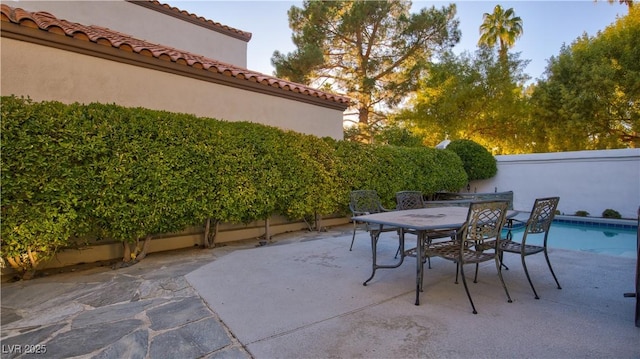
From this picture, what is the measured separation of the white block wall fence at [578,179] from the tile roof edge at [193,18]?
32.6 feet

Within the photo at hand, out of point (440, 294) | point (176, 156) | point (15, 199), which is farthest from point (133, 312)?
point (440, 294)

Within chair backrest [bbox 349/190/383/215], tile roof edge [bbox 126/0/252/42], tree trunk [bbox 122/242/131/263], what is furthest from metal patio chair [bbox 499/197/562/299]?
tile roof edge [bbox 126/0/252/42]

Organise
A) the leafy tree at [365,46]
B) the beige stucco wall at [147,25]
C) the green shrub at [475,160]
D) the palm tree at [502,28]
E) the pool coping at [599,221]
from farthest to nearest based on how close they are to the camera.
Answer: the palm tree at [502,28]
the leafy tree at [365,46]
the green shrub at [475,160]
the pool coping at [599,221]
the beige stucco wall at [147,25]

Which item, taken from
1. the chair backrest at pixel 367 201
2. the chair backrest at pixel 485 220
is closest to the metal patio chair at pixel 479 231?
the chair backrest at pixel 485 220

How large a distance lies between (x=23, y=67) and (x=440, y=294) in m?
6.12

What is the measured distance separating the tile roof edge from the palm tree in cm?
1692

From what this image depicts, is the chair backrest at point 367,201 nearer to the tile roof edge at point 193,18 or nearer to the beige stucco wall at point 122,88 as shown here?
the beige stucco wall at point 122,88

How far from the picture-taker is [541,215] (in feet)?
10.7

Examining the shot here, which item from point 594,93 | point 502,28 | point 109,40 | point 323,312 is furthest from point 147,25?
point 502,28

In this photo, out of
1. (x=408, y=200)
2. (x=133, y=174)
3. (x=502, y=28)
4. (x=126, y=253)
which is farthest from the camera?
(x=502, y=28)

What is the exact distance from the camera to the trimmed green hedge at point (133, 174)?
3.51m

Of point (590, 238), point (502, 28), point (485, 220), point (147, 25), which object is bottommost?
point (590, 238)

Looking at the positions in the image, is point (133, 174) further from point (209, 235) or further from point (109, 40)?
point (109, 40)

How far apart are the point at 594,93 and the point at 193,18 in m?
13.7
